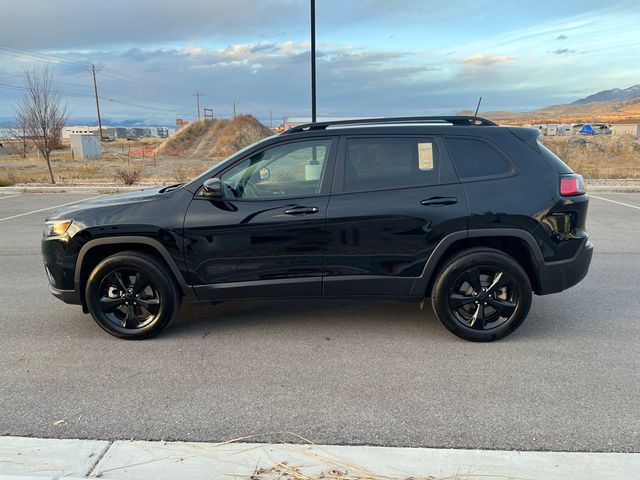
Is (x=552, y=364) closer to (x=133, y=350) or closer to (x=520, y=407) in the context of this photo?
(x=520, y=407)

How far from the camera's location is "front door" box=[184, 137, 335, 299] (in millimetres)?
4082

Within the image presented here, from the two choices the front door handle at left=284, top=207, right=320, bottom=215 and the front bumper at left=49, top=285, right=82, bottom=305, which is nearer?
the front door handle at left=284, top=207, right=320, bottom=215

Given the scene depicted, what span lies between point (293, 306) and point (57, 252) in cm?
222

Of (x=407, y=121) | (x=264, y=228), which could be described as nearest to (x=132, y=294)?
(x=264, y=228)

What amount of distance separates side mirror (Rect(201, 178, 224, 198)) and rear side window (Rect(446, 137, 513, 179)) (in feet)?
6.32

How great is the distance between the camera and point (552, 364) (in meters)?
3.80

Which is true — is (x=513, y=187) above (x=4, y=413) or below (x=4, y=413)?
above

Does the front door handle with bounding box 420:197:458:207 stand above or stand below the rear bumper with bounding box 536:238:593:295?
above

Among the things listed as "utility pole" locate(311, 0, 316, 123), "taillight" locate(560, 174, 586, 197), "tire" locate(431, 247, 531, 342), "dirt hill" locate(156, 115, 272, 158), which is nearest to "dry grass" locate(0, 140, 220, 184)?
"dirt hill" locate(156, 115, 272, 158)

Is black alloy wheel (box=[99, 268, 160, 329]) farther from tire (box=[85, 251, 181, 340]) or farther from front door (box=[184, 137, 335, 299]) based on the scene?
front door (box=[184, 137, 335, 299])

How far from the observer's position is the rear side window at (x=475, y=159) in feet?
13.5

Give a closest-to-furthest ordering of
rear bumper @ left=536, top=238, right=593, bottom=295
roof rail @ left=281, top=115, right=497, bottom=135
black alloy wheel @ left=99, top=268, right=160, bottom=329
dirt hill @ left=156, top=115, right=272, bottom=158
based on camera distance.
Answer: rear bumper @ left=536, top=238, right=593, bottom=295 → black alloy wheel @ left=99, top=268, right=160, bottom=329 → roof rail @ left=281, top=115, right=497, bottom=135 → dirt hill @ left=156, top=115, right=272, bottom=158

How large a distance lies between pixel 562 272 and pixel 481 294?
71 centimetres

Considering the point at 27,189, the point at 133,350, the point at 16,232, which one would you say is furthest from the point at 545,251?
the point at 27,189
